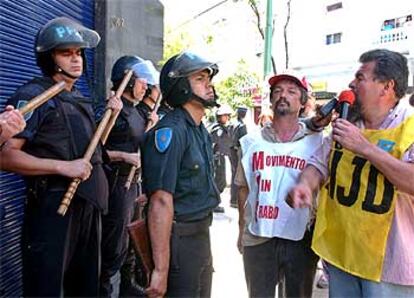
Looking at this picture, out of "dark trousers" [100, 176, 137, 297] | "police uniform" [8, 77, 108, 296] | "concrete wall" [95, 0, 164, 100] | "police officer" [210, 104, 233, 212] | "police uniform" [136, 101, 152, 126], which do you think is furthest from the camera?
"police officer" [210, 104, 233, 212]

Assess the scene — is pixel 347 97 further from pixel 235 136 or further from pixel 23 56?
pixel 235 136

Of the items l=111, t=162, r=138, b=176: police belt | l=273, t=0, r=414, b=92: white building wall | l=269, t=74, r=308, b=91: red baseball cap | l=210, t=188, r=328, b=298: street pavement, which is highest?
l=273, t=0, r=414, b=92: white building wall

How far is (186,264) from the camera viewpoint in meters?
2.65

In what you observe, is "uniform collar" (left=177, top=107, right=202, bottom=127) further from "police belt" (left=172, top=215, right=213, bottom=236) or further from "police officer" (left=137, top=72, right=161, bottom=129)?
"police officer" (left=137, top=72, right=161, bottom=129)

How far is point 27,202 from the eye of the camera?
2830mm

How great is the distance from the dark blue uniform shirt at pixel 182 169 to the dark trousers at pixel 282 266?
1.61ft

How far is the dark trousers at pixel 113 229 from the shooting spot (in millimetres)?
4270

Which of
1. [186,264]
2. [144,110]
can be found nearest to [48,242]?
[186,264]

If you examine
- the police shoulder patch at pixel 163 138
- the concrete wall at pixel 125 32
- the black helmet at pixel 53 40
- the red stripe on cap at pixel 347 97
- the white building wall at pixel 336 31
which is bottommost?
the police shoulder patch at pixel 163 138

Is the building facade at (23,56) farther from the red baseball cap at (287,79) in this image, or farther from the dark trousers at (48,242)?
the red baseball cap at (287,79)

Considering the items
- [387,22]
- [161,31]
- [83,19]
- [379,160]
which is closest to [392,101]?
[379,160]

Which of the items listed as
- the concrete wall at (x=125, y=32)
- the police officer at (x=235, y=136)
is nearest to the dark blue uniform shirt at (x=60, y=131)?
the concrete wall at (x=125, y=32)

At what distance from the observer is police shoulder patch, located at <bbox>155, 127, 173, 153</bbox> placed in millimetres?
2588

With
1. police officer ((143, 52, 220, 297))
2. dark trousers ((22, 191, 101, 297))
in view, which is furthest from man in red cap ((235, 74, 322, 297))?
dark trousers ((22, 191, 101, 297))
